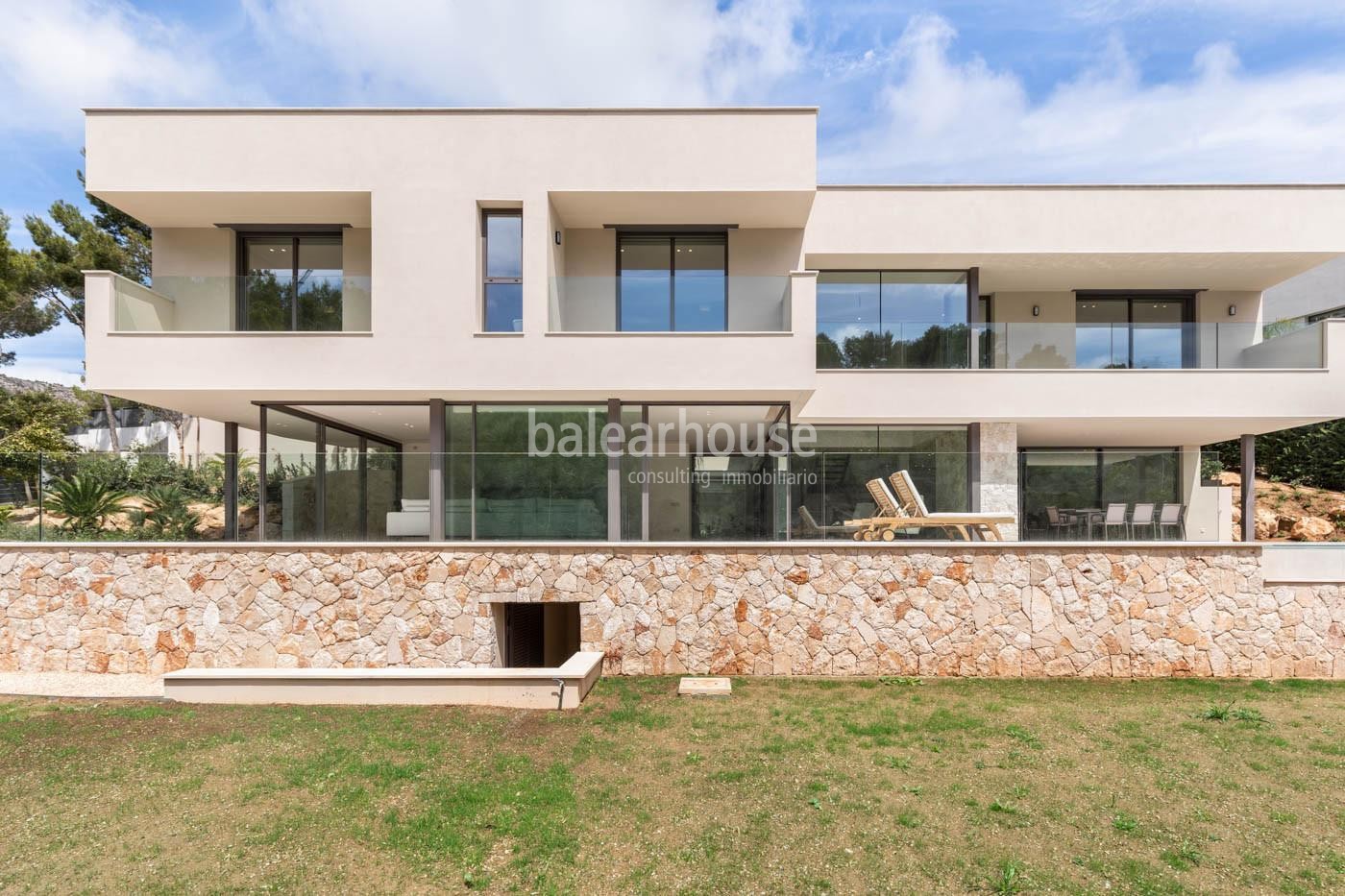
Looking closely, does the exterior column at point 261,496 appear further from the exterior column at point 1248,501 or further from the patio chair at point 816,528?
the exterior column at point 1248,501

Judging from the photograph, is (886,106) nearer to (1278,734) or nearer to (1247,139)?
(1247,139)

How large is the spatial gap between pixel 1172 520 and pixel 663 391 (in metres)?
8.63

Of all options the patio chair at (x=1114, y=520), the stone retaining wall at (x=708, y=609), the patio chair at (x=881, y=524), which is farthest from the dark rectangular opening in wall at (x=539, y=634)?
the patio chair at (x=1114, y=520)

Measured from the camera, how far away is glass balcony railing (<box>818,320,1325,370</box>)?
12.8m

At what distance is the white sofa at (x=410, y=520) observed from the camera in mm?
10242

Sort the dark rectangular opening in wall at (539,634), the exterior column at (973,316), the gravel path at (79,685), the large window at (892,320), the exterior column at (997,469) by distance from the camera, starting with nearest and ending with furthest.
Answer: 1. the gravel path at (79,685)
2. the dark rectangular opening in wall at (539,634)
3. the exterior column at (997,469)
4. the large window at (892,320)
5. the exterior column at (973,316)

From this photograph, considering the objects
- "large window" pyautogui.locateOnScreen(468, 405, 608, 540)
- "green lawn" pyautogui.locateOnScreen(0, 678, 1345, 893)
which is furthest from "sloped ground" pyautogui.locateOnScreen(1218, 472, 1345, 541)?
"large window" pyautogui.locateOnScreen(468, 405, 608, 540)

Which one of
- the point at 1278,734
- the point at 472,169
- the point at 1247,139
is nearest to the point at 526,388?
the point at 472,169

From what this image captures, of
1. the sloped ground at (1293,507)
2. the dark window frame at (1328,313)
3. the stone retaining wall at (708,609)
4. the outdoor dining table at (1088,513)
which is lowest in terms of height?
the stone retaining wall at (708,609)

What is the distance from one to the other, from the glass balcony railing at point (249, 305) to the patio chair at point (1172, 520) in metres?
13.4

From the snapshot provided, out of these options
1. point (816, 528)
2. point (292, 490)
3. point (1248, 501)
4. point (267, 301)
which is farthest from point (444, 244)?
point (1248, 501)

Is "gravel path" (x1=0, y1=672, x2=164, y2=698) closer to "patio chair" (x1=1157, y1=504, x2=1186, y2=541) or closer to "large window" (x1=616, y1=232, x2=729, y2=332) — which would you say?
"large window" (x1=616, y1=232, x2=729, y2=332)

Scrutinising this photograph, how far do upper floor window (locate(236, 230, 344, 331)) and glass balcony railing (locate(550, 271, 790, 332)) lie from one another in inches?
154

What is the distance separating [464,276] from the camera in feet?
34.7
